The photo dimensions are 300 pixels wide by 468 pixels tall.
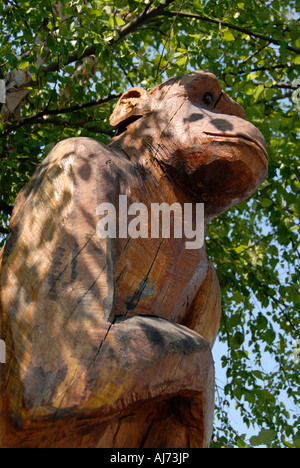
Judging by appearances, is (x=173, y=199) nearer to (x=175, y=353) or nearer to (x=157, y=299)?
(x=157, y=299)

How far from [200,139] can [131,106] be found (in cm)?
62

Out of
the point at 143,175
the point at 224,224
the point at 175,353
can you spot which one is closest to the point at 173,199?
the point at 143,175

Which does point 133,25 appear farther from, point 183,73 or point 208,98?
point 208,98

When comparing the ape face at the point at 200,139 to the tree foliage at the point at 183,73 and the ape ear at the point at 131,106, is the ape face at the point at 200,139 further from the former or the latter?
the tree foliage at the point at 183,73

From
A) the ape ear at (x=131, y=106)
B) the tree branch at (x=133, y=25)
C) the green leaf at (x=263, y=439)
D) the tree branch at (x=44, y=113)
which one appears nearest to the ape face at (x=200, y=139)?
the ape ear at (x=131, y=106)

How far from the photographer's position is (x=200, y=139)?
286 centimetres

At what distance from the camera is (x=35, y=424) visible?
205 centimetres

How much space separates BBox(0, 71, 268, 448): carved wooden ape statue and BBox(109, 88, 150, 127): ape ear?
0.01 meters

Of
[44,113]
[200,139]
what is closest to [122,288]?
[200,139]

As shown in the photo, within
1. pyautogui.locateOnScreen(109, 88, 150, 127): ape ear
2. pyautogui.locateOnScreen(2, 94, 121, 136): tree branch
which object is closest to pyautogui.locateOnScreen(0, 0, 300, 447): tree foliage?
pyautogui.locateOnScreen(2, 94, 121, 136): tree branch

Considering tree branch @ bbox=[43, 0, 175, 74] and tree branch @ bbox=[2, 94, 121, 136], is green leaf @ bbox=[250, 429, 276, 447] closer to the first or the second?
tree branch @ bbox=[2, 94, 121, 136]

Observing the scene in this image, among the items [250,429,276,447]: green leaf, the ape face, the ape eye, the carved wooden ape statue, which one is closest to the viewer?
the carved wooden ape statue

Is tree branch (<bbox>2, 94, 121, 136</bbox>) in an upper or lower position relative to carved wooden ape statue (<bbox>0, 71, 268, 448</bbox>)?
upper

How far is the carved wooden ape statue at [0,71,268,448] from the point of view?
2123 mm
